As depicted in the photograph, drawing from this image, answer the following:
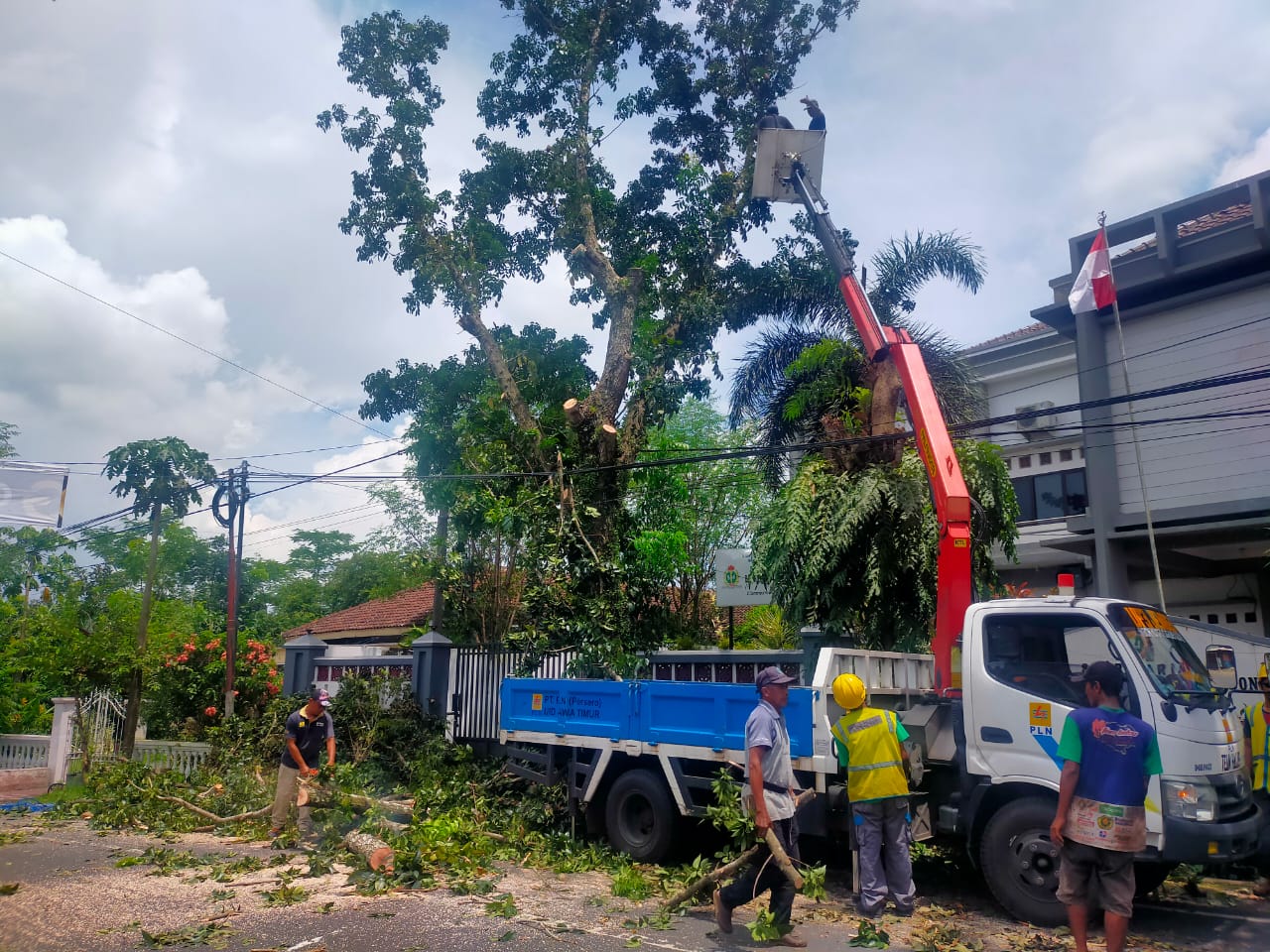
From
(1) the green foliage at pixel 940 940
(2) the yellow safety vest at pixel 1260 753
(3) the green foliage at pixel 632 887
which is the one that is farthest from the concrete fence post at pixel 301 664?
(2) the yellow safety vest at pixel 1260 753

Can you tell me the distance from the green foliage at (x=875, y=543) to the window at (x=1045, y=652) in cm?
466

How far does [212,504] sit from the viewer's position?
19.2m

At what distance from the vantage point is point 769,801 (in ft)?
20.3

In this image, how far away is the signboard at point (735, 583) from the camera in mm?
18641

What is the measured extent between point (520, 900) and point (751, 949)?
2.22 metres

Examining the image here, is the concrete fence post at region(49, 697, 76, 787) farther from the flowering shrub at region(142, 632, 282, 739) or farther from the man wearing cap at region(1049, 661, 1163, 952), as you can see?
the man wearing cap at region(1049, 661, 1163, 952)

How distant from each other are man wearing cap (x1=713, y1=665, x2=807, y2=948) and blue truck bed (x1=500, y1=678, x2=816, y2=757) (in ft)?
3.99

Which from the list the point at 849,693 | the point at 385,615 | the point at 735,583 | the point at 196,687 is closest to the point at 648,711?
the point at 849,693

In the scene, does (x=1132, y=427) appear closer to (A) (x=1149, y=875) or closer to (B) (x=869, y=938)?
(A) (x=1149, y=875)

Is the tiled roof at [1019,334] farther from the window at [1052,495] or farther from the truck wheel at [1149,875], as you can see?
the truck wheel at [1149,875]

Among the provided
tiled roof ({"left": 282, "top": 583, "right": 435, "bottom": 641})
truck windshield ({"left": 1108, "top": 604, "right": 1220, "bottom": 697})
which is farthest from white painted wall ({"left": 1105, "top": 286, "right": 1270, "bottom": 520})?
tiled roof ({"left": 282, "top": 583, "right": 435, "bottom": 641})

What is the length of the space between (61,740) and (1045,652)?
15.1 meters

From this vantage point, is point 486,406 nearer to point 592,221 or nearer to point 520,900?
point 592,221

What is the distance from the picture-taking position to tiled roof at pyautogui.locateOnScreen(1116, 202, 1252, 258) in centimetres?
1477
